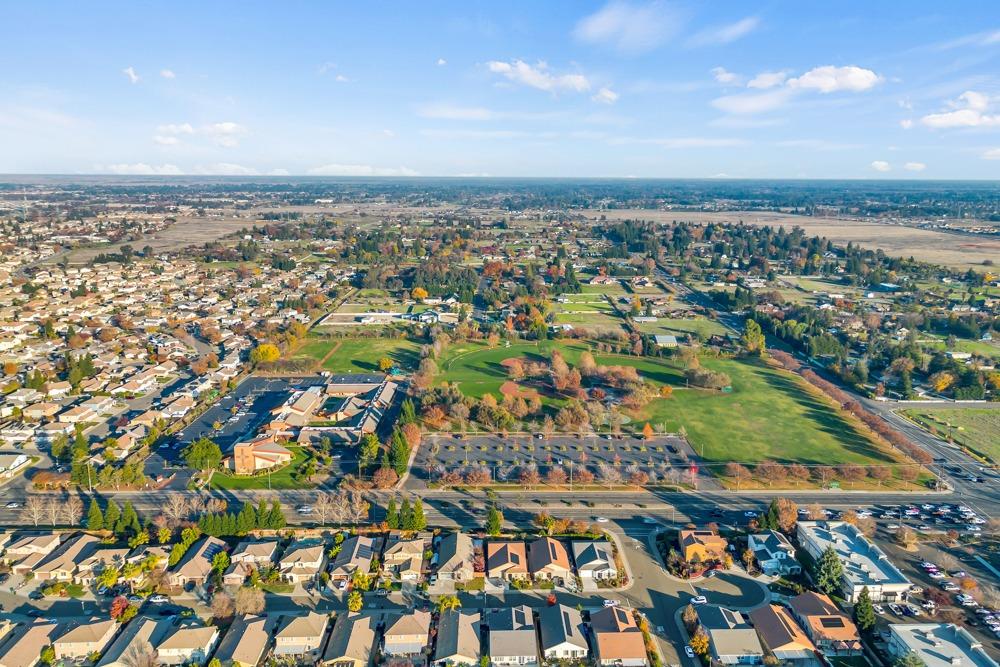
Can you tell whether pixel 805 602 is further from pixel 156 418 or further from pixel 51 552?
pixel 156 418

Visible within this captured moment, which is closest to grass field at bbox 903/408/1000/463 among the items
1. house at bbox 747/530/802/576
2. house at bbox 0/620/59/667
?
house at bbox 747/530/802/576

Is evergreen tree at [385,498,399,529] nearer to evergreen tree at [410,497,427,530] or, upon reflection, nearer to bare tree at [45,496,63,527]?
evergreen tree at [410,497,427,530]

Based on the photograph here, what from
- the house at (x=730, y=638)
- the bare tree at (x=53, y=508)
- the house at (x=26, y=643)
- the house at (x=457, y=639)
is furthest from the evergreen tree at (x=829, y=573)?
the bare tree at (x=53, y=508)

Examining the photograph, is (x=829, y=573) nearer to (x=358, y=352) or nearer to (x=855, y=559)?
(x=855, y=559)

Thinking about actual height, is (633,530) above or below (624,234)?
below

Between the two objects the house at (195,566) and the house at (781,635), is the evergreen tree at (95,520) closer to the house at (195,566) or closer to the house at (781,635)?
the house at (195,566)

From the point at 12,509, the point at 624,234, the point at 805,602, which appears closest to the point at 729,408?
the point at 805,602
